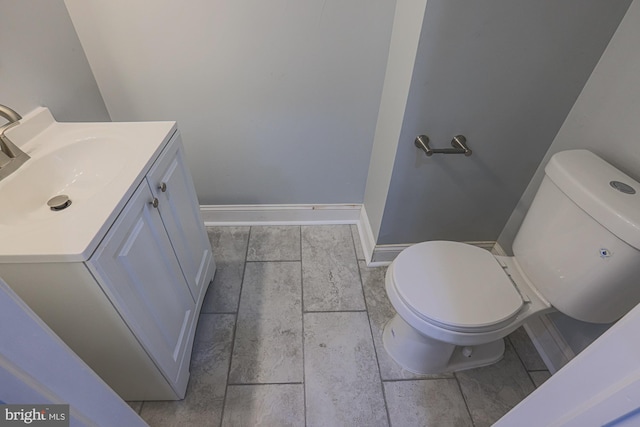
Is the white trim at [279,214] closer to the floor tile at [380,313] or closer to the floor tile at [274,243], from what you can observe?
Result: the floor tile at [274,243]

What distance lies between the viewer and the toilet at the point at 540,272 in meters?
0.88

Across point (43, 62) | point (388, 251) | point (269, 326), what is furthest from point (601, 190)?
point (43, 62)

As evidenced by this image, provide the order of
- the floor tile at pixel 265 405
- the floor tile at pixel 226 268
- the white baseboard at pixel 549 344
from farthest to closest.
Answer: the floor tile at pixel 226 268, the white baseboard at pixel 549 344, the floor tile at pixel 265 405

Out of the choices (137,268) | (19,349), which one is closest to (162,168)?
(137,268)

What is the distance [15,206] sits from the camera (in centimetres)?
86

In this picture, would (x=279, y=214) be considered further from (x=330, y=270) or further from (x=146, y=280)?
(x=146, y=280)

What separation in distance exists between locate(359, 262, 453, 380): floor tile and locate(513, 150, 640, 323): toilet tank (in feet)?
1.86

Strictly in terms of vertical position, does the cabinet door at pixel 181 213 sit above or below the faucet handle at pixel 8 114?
below

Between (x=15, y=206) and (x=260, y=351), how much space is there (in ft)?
3.16

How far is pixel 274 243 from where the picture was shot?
183 cm

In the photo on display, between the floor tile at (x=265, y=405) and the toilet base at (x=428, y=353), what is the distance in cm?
42

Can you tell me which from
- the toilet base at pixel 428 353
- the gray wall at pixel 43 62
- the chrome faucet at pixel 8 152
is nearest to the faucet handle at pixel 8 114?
the chrome faucet at pixel 8 152

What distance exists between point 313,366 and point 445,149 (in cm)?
102

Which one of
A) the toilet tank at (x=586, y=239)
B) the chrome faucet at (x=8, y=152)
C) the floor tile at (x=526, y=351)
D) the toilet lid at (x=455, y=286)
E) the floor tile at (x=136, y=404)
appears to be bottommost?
the floor tile at (x=136, y=404)
